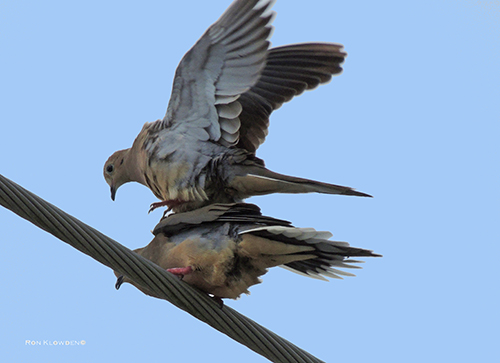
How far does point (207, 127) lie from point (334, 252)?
4.11 ft

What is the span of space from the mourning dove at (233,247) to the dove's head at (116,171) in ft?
3.46

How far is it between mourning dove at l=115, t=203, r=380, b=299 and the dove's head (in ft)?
3.46

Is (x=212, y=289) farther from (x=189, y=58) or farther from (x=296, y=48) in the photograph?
(x=296, y=48)

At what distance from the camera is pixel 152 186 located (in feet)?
18.7

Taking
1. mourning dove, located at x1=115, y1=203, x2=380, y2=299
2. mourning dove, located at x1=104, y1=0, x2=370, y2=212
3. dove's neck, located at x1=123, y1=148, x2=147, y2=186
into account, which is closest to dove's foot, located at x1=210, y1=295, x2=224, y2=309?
mourning dove, located at x1=115, y1=203, x2=380, y2=299

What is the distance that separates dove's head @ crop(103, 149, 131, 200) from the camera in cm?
607

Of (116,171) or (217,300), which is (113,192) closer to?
(116,171)

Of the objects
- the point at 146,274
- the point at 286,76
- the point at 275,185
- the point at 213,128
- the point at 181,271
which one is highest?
the point at 286,76

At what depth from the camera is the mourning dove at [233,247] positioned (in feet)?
15.3

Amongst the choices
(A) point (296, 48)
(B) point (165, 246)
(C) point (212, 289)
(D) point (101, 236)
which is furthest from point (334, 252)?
(A) point (296, 48)

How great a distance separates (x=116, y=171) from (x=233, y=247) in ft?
5.58

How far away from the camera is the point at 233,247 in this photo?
4.79 meters

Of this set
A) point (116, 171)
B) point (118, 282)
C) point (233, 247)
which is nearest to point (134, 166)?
point (116, 171)

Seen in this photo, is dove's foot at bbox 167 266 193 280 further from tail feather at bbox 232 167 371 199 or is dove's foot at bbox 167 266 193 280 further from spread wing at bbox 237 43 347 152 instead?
spread wing at bbox 237 43 347 152
